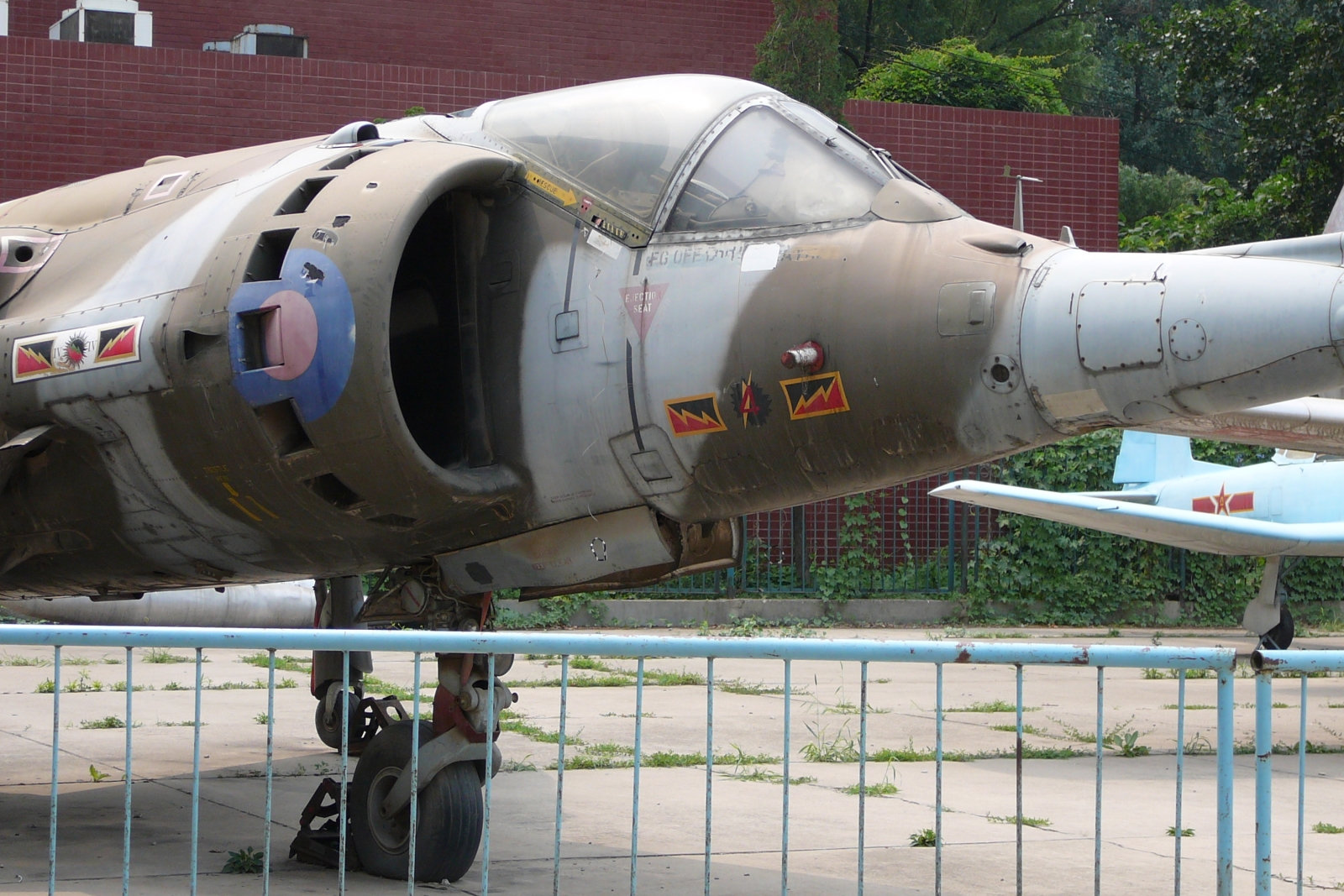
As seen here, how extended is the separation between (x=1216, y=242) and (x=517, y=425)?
2340 centimetres

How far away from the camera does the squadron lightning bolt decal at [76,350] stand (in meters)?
5.21

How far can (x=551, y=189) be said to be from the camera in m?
5.21

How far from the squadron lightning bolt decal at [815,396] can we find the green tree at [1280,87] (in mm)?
19737

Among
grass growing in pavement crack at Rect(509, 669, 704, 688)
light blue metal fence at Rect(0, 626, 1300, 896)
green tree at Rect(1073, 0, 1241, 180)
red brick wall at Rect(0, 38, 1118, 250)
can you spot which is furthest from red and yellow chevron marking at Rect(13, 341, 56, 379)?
green tree at Rect(1073, 0, 1241, 180)

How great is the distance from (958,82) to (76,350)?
30.8 m

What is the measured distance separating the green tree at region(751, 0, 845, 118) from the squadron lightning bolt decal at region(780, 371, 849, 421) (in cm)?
1608

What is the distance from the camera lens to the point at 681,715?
10.2m

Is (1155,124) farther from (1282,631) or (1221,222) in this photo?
(1282,631)

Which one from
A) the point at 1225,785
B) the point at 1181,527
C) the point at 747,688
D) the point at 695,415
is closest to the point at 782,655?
the point at 695,415

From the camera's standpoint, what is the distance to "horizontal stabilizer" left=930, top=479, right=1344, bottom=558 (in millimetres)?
14219

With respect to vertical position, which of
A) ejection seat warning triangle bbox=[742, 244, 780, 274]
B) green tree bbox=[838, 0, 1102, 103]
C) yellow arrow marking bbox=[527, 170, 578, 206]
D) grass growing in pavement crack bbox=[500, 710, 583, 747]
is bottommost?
grass growing in pavement crack bbox=[500, 710, 583, 747]

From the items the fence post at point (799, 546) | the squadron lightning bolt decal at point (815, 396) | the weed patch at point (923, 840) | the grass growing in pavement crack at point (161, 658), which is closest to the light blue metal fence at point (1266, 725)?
the squadron lightning bolt decal at point (815, 396)

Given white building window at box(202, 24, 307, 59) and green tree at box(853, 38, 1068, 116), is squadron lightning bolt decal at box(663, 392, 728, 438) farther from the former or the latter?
green tree at box(853, 38, 1068, 116)

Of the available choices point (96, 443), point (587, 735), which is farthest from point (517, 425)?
point (587, 735)
